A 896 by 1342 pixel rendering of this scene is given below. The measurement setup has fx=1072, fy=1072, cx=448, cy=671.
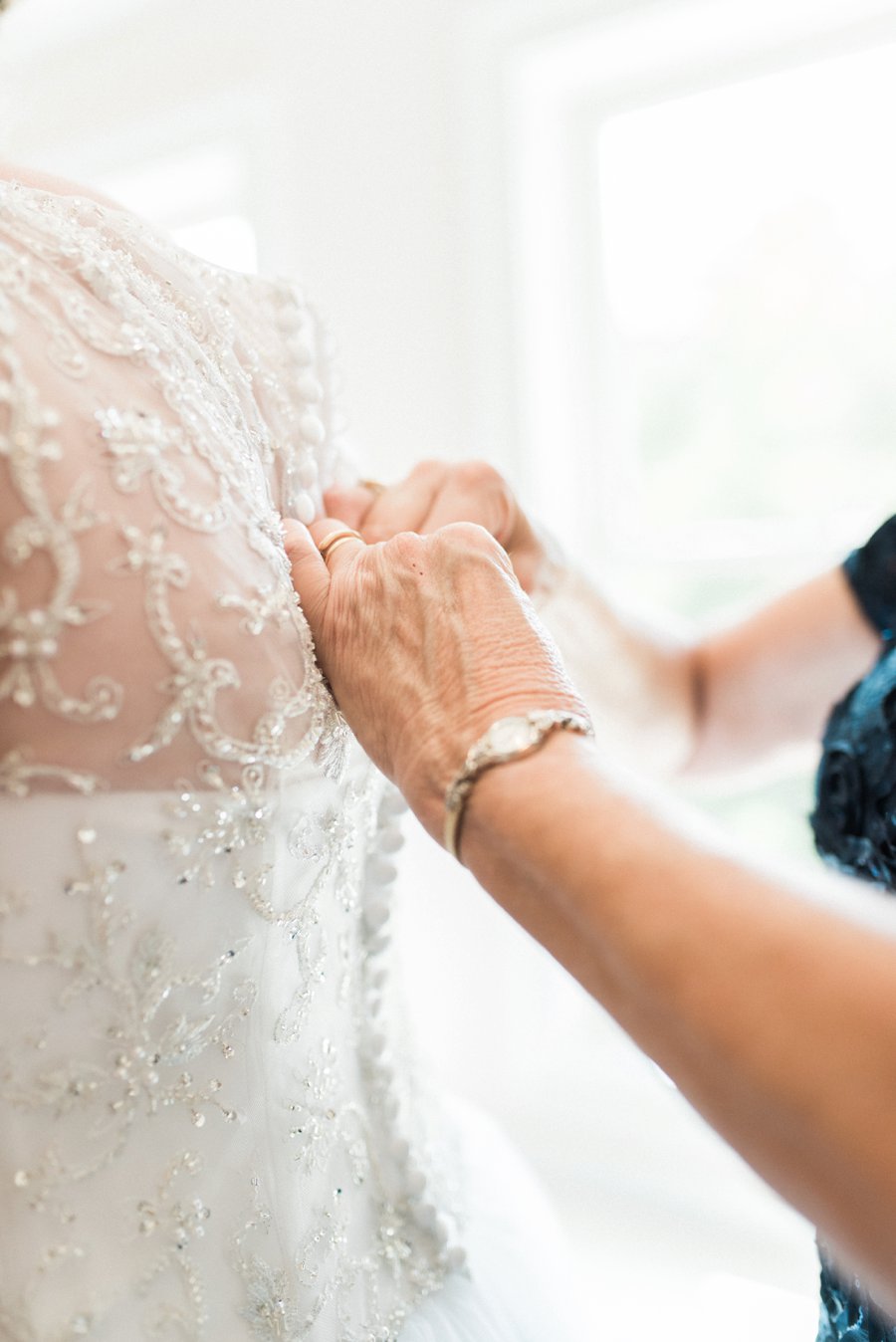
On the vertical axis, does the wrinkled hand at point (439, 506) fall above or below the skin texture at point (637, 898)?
above

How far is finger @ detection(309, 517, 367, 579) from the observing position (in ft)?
2.00

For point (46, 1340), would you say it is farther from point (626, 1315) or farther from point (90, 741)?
point (626, 1315)

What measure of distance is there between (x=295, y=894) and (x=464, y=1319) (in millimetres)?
330

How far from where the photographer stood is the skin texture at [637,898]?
0.39 meters

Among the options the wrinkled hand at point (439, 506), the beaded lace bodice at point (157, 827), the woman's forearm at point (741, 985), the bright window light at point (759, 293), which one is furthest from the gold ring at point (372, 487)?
the bright window light at point (759, 293)

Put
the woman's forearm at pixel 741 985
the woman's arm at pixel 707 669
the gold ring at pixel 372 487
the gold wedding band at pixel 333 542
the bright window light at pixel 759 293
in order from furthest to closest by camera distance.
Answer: the bright window light at pixel 759 293, the woman's arm at pixel 707 669, the gold ring at pixel 372 487, the gold wedding band at pixel 333 542, the woman's forearm at pixel 741 985

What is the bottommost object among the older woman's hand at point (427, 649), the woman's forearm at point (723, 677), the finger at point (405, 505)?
the woman's forearm at point (723, 677)

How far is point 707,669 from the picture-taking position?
1.24m

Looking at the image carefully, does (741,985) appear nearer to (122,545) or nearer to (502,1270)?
(122,545)

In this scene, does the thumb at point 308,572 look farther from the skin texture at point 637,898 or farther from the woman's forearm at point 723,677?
the woman's forearm at point 723,677

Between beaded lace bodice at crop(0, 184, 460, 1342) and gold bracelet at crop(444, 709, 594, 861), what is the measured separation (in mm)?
87

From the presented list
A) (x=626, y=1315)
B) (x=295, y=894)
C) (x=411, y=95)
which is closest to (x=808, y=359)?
(x=411, y=95)

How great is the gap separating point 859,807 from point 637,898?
54 centimetres

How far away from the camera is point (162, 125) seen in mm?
2219
